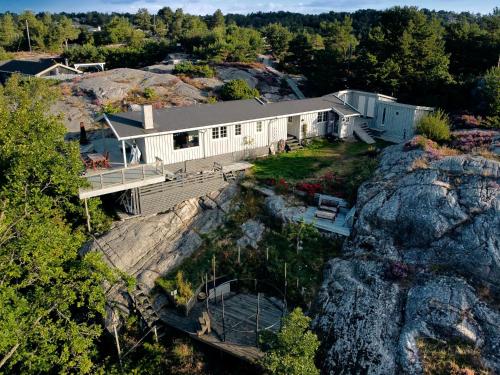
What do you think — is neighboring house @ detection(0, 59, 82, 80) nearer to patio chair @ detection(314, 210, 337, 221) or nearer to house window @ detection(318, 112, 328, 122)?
house window @ detection(318, 112, 328, 122)

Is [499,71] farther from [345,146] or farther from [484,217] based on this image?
[484,217]

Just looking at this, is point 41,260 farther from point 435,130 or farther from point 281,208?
point 435,130

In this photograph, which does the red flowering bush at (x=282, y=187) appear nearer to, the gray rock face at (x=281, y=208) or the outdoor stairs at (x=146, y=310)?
the gray rock face at (x=281, y=208)

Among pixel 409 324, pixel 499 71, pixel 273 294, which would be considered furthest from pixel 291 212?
pixel 499 71

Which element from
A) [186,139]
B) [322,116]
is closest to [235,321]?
[186,139]

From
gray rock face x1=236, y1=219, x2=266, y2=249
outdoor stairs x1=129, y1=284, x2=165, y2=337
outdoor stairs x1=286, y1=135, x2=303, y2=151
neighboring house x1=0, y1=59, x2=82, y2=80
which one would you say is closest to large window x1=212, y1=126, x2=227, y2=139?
outdoor stairs x1=286, y1=135, x2=303, y2=151

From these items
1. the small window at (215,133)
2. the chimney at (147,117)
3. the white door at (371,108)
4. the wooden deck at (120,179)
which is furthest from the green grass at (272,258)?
the white door at (371,108)
